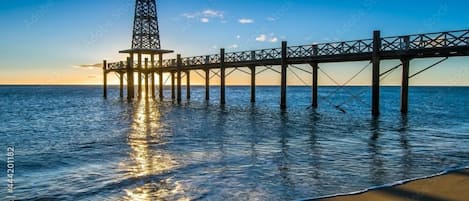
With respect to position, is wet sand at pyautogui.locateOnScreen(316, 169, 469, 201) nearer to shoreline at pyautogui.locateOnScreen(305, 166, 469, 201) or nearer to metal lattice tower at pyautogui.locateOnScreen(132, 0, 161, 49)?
shoreline at pyautogui.locateOnScreen(305, 166, 469, 201)

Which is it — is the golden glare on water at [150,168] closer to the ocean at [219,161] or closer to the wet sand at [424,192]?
the ocean at [219,161]

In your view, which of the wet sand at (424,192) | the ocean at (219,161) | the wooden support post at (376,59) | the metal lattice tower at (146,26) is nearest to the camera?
the wet sand at (424,192)

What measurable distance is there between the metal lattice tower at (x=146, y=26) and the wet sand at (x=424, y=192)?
153 feet

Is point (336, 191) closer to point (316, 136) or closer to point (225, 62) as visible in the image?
point (316, 136)

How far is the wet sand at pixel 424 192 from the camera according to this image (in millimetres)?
7160

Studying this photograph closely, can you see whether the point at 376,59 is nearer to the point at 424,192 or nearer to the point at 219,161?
the point at 219,161

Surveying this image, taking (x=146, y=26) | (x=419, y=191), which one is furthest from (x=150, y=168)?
(x=146, y=26)

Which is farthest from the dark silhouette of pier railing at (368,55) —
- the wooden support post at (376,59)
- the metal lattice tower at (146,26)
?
the metal lattice tower at (146,26)

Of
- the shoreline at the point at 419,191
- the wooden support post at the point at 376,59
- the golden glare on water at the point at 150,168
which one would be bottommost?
the golden glare on water at the point at 150,168

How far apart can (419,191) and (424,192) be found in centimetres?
13

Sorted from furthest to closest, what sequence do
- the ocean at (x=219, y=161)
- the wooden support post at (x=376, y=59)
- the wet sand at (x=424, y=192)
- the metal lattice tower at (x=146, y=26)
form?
the metal lattice tower at (x=146, y=26), the wooden support post at (x=376, y=59), the ocean at (x=219, y=161), the wet sand at (x=424, y=192)

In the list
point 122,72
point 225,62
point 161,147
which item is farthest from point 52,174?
point 122,72

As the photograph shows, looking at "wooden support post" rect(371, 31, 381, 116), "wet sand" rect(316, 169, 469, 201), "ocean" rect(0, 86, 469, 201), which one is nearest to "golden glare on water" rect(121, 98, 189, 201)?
"ocean" rect(0, 86, 469, 201)

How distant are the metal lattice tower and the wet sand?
1836 inches
